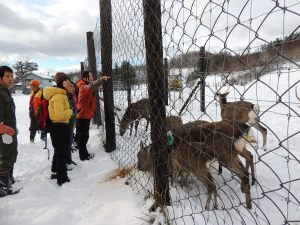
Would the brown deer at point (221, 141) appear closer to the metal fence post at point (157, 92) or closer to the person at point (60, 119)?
the metal fence post at point (157, 92)

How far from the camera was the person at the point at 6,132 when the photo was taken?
15.4 ft

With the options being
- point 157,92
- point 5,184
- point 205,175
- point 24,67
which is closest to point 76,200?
point 5,184

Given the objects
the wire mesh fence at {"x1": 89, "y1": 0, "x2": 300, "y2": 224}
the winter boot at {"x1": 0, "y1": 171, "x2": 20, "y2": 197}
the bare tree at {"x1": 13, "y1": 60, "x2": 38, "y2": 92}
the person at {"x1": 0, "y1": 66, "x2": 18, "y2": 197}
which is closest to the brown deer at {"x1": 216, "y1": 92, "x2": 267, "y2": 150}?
the wire mesh fence at {"x1": 89, "y1": 0, "x2": 300, "y2": 224}

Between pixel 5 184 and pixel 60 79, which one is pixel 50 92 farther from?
pixel 5 184

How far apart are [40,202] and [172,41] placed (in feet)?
9.87

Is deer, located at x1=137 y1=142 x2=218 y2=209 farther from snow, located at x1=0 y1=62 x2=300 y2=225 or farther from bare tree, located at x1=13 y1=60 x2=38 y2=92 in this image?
bare tree, located at x1=13 y1=60 x2=38 y2=92

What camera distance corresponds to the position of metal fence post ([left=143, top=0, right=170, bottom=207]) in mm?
3008

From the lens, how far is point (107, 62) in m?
6.08

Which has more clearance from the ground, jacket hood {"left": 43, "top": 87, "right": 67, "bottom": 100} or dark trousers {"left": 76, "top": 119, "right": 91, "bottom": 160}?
jacket hood {"left": 43, "top": 87, "right": 67, "bottom": 100}

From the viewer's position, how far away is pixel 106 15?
590 centimetres

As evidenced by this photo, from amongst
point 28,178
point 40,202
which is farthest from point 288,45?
point 28,178

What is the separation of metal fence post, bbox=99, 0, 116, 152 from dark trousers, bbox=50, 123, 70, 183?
1.27 meters

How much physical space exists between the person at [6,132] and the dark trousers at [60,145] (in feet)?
1.92

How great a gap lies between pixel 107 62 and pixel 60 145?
1.80m
